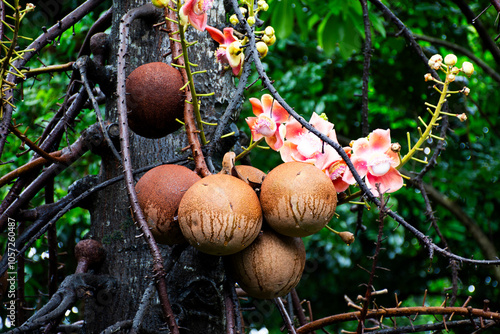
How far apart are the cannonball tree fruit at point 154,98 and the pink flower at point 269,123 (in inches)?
7.1

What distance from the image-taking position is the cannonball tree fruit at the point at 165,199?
0.99 meters

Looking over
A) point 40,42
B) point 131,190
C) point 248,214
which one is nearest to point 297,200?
point 248,214

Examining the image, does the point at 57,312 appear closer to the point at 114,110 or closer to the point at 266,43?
the point at 114,110

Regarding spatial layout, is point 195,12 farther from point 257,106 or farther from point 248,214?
point 248,214

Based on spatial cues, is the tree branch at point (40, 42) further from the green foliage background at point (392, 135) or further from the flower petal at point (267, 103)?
Answer: the green foliage background at point (392, 135)

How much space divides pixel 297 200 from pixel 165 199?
0.27 m

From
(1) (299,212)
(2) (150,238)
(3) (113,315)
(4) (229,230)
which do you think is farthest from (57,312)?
(1) (299,212)

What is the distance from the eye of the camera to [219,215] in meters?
0.90

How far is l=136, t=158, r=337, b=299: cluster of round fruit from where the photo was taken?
0.91m

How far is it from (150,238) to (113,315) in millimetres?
511

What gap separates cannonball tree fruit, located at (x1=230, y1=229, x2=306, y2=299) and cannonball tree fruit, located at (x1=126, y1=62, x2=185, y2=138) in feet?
1.18

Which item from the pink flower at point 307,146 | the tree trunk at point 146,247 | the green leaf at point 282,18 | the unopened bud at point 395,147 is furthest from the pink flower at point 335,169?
the green leaf at point 282,18

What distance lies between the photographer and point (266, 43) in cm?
112

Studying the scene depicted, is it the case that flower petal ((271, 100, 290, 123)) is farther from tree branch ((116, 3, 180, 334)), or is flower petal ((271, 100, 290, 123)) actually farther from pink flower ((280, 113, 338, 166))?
tree branch ((116, 3, 180, 334))
